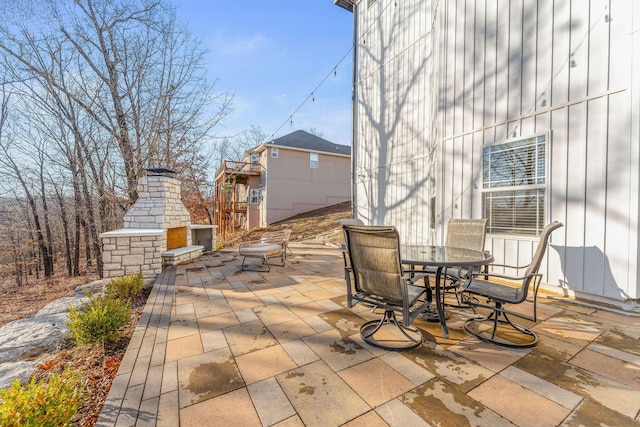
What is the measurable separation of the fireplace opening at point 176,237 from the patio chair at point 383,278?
5.30 meters

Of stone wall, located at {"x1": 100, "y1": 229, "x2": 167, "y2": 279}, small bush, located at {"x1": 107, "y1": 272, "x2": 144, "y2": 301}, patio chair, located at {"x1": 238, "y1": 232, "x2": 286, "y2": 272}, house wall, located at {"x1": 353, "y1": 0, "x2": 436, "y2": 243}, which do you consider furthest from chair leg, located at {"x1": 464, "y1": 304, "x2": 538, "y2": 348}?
stone wall, located at {"x1": 100, "y1": 229, "x2": 167, "y2": 279}

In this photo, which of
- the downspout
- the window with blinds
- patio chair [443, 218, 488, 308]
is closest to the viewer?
patio chair [443, 218, 488, 308]

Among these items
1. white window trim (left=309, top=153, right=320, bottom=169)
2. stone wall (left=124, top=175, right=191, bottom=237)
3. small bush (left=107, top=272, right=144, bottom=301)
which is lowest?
small bush (left=107, top=272, right=144, bottom=301)

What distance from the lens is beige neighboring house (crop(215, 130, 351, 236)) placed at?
1505 cm

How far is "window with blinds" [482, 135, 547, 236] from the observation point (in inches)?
138

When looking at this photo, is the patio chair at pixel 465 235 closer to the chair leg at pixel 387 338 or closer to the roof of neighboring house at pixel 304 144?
the chair leg at pixel 387 338

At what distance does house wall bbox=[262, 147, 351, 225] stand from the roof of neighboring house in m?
0.35

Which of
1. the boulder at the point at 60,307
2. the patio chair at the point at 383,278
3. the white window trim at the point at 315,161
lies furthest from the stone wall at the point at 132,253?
the white window trim at the point at 315,161

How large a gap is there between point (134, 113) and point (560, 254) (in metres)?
10.2

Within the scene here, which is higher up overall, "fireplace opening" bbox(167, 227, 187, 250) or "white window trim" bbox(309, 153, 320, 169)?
"white window trim" bbox(309, 153, 320, 169)

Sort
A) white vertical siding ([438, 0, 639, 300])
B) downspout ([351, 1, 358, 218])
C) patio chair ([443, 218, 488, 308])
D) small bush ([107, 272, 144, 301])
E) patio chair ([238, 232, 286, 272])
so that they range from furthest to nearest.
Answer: downspout ([351, 1, 358, 218]) → patio chair ([238, 232, 286, 272]) → small bush ([107, 272, 144, 301]) → patio chair ([443, 218, 488, 308]) → white vertical siding ([438, 0, 639, 300])

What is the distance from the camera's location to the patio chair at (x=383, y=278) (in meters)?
1.98

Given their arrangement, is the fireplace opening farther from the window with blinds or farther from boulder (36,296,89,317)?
the window with blinds

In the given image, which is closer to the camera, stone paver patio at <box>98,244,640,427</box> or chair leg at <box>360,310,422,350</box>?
stone paver patio at <box>98,244,640,427</box>
